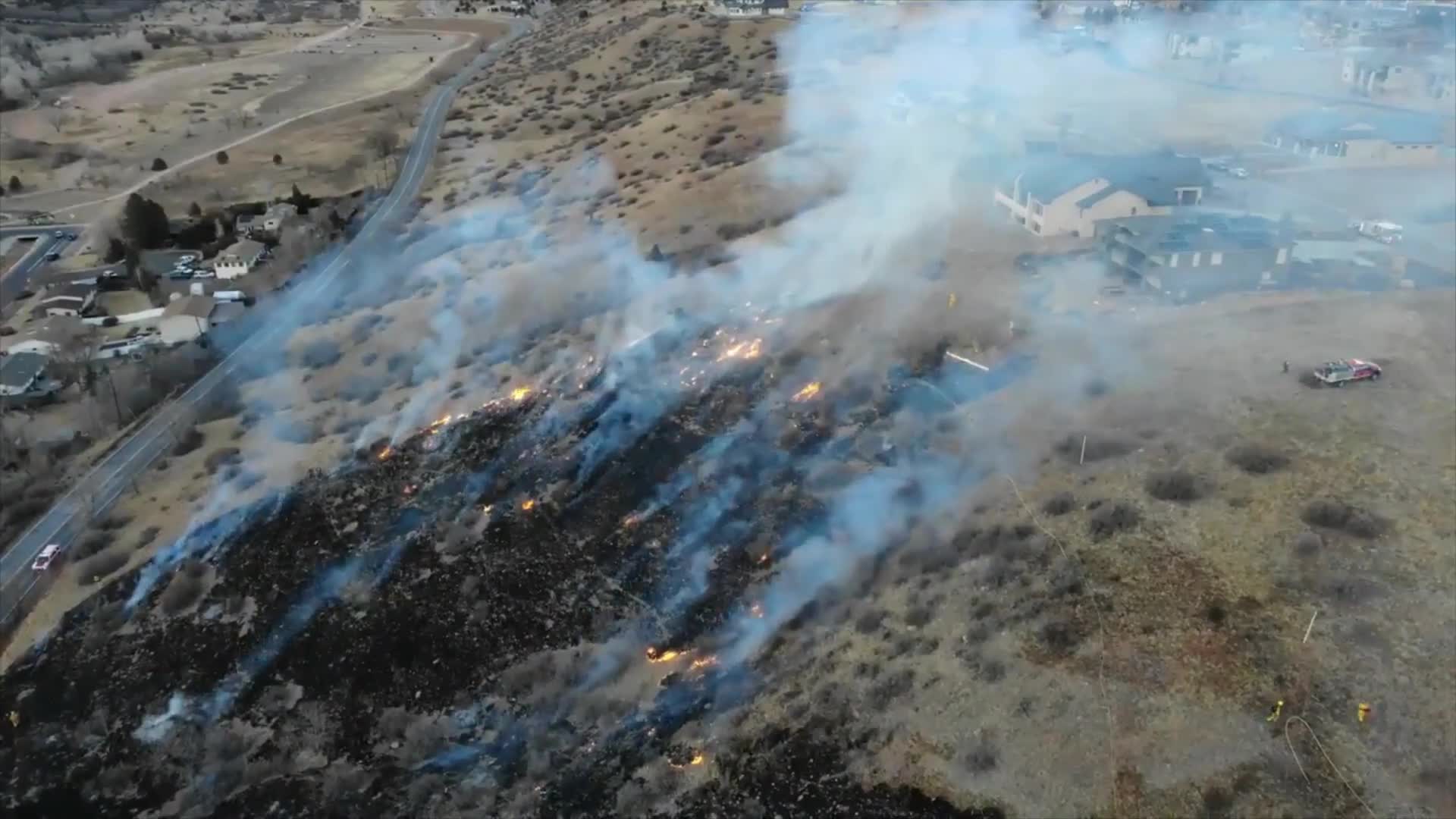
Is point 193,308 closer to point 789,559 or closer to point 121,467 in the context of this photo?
point 121,467

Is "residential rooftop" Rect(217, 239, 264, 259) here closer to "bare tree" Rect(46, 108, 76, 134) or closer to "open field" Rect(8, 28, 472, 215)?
"open field" Rect(8, 28, 472, 215)

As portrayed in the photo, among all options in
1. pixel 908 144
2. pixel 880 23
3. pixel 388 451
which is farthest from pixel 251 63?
pixel 388 451

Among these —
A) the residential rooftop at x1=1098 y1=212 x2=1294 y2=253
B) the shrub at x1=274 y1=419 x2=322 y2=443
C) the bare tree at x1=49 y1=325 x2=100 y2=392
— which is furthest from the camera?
the bare tree at x1=49 y1=325 x2=100 y2=392

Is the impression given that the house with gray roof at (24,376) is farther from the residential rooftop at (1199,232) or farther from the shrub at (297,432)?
the residential rooftop at (1199,232)

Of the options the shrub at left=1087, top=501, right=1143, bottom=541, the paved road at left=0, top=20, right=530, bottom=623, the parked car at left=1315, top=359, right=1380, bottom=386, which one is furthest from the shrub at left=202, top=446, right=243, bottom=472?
the parked car at left=1315, top=359, right=1380, bottom=386

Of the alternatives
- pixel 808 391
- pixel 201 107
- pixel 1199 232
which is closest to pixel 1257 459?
pixel 808 391

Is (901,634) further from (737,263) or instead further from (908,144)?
(908,144)

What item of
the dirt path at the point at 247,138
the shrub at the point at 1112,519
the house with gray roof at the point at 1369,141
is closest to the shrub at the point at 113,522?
the shrub at the point at 1112,519
